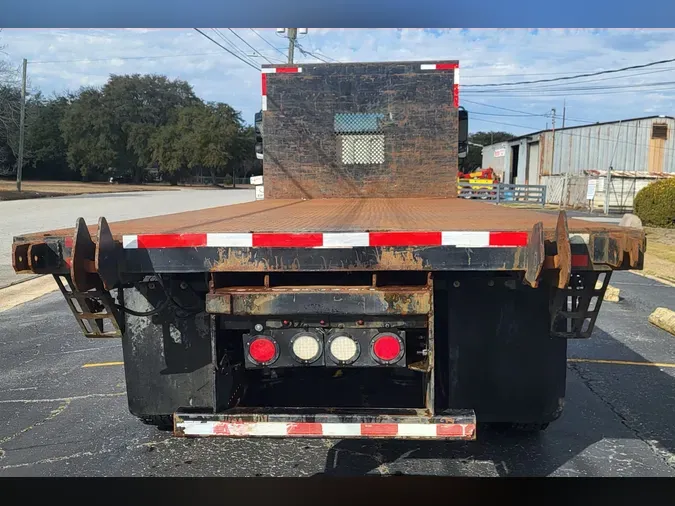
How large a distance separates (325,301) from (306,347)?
31 cm

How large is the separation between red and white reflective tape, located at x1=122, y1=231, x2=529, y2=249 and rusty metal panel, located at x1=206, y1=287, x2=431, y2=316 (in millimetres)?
251

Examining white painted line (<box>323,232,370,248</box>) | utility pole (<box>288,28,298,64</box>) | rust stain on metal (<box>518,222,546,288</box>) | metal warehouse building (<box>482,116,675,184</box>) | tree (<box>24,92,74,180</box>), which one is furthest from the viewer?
tree (<box>24,92,74,180</box>)

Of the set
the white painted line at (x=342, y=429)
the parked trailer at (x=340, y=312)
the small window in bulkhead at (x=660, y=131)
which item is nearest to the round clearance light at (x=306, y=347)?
the parked trailer at (x=340, y=312)

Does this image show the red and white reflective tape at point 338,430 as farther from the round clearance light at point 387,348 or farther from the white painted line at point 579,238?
the white painted line at point 579,238

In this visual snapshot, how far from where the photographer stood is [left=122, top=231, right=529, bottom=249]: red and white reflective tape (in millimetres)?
2625

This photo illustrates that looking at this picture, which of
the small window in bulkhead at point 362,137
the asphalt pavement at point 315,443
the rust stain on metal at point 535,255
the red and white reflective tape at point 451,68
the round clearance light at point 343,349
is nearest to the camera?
the rust stain on metal at point 535,255

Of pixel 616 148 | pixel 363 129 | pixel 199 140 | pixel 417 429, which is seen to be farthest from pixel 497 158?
pixel 417 429

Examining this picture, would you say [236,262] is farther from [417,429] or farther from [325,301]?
[417,429]

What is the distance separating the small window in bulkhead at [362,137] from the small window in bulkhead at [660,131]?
34913 mm

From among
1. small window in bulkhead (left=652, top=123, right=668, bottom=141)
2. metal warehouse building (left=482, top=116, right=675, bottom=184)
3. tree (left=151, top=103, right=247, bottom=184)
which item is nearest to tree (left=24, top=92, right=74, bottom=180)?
tree (left=151, top=103, right=247, bottom=184)

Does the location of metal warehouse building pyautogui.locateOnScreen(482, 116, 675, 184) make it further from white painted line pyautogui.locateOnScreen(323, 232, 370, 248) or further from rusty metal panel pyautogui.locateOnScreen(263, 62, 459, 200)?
white painted line pyautogui.locateOnScreen(323, 232, 370, 248)

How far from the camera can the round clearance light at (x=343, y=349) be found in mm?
2932

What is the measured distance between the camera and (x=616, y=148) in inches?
1480

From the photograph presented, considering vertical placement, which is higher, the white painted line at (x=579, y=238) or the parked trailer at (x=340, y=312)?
the white painted line at (x=579, y=238)
